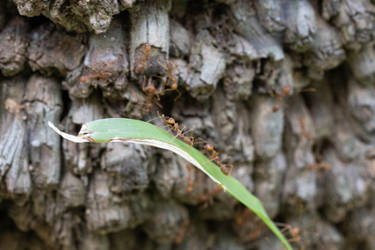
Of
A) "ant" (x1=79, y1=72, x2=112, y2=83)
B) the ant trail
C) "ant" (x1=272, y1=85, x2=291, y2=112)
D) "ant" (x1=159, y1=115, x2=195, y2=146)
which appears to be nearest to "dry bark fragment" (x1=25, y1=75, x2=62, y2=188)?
"ant" (x1=79, y1=72, x2=112, y2=83)

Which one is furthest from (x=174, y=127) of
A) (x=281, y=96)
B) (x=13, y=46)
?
(x=13, y=46)

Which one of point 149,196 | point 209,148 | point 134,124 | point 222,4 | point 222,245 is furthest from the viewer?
point 222,245

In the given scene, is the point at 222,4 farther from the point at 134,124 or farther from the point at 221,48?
the point at 134,124

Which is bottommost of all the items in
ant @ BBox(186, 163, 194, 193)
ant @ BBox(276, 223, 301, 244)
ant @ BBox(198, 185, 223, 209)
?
ant @ BBox(276, 223, 301, 244)

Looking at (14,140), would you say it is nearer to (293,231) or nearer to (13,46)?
(13,46)

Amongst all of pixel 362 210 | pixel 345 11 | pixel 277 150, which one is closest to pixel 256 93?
pixel 277 150

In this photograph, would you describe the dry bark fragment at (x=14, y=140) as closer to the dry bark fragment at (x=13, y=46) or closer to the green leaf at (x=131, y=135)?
the dry bark fragment at (x=13, y=46)

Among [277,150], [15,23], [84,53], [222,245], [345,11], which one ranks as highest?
[345,11]

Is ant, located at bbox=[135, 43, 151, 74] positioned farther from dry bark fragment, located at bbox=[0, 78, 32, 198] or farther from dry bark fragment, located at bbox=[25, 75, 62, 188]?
dry bark fragment, located at bbox=[0, 78, 32, 198]
